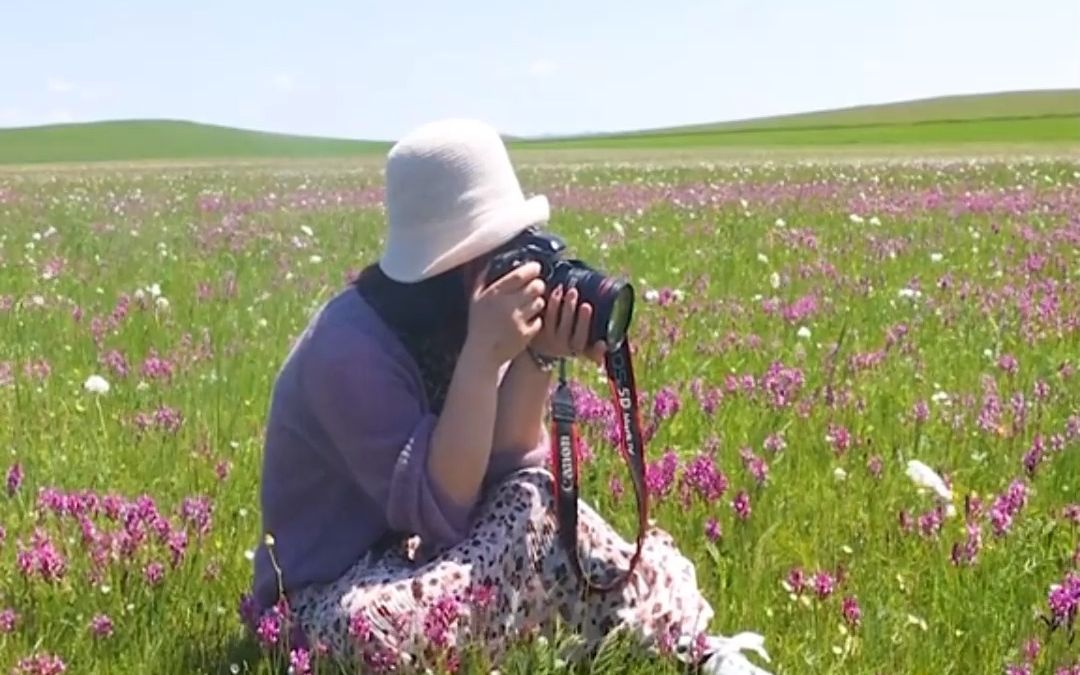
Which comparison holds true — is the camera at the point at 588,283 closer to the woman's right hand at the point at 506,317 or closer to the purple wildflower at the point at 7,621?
the woman's right hand at the point at 506,317

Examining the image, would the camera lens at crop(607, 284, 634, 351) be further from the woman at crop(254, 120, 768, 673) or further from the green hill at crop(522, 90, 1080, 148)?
the green hill at crop(522, 90, 1080, 148)

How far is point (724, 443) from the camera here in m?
5.43

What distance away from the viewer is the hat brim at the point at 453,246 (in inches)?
138

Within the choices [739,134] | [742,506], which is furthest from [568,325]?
[739,134]

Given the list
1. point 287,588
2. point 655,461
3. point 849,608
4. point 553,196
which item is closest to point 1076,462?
point 655,461

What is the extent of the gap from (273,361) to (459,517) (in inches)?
140

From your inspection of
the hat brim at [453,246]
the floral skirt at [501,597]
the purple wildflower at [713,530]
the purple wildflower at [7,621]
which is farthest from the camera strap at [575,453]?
the purple wildflower at [7,621]

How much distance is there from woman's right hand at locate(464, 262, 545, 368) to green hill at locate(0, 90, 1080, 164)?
198ft

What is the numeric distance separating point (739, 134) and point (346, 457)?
89342 mm

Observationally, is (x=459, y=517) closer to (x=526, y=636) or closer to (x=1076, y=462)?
(x=526, y=636)

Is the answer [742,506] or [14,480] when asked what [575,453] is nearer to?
[742,506]

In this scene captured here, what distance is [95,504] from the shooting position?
4.29 meters

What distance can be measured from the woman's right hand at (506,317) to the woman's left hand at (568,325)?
45 millimetres

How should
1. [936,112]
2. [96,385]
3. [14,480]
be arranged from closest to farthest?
[14,480], [96,385], [936,112]
